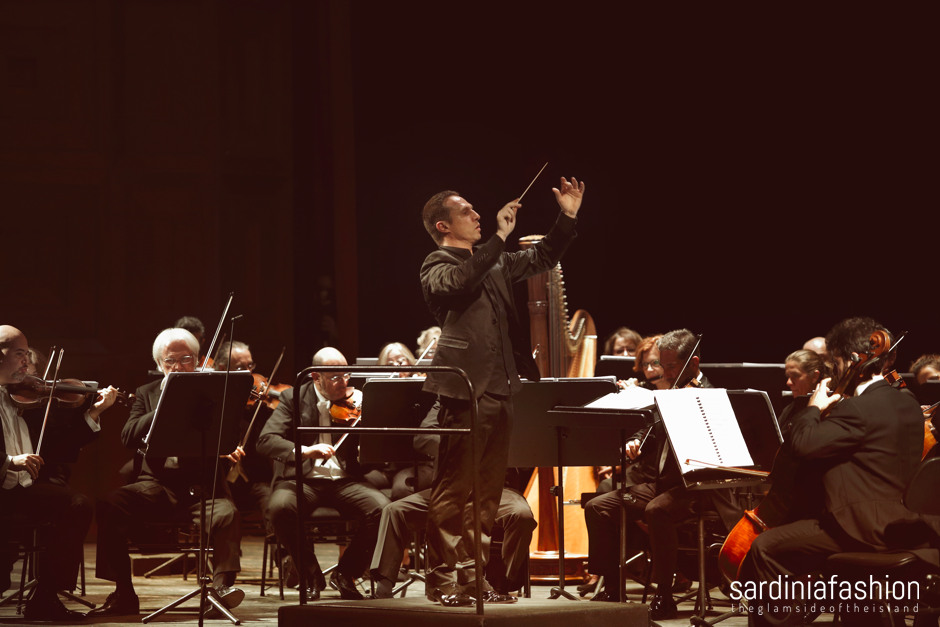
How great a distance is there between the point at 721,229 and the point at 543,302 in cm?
254

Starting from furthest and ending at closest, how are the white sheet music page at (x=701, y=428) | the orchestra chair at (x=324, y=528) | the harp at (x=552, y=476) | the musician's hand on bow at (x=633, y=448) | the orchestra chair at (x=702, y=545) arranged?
the harp at (x=552, y=476), the orchestra chair at (x=324, y=528), the musician's hand on bow at (x=633, y=448), the orchestra chair at (x=702, y=545), the white sheet music page at (x=701, y=428)

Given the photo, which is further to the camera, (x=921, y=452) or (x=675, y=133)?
(x=675, y=133)

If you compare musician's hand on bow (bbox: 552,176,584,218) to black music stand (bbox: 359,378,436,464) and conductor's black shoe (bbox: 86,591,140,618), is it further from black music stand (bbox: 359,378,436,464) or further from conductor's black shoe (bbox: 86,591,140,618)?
conductor's black shoe (bbox: 86,591,140,618)

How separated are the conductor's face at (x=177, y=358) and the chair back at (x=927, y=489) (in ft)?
10.8

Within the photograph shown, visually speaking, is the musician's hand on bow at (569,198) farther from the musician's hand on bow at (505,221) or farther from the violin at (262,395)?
the violin at (262,395)

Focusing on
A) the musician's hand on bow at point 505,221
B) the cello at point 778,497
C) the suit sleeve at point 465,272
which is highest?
the musician's hand on bow at point 505,221

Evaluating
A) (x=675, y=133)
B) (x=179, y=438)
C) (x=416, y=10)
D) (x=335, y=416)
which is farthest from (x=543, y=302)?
(x=416, y=10)

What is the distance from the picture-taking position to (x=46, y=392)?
5266 mm

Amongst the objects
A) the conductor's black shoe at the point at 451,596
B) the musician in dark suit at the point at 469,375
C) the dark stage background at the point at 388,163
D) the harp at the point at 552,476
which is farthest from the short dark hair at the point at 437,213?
the dark stage background at the point at 388,163

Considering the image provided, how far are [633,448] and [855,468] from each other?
1657 mm

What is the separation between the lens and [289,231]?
8695mm

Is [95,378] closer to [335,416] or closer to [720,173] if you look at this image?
[335,416]

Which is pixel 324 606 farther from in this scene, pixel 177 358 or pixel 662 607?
pixel 177 358

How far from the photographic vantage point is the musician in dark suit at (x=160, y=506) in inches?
206
